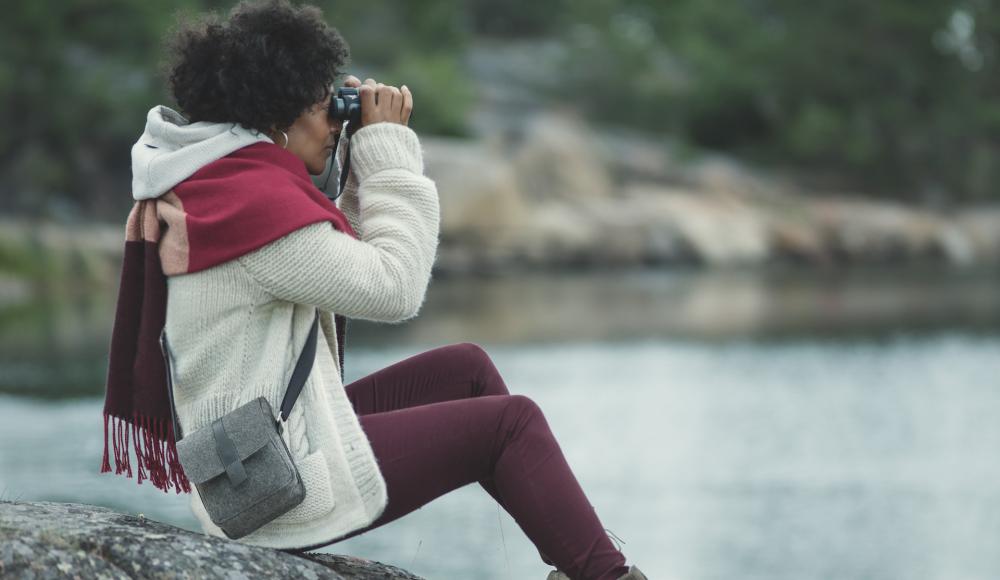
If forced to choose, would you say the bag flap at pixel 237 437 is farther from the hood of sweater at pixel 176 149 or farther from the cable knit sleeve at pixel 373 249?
the hood of sweater at pixel 176 149

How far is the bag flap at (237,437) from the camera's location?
2.48 metres

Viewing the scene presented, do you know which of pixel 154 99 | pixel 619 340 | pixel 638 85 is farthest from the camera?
pixel 638 85

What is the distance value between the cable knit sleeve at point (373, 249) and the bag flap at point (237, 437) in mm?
199

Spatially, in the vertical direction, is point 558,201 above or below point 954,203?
below

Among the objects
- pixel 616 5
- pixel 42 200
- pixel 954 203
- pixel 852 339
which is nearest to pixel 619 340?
pixel 852 339

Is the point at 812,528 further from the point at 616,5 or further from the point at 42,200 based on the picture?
the point at 616,5

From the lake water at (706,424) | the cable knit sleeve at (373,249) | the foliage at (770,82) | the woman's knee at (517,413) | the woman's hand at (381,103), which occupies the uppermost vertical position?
the foliage at (770,82)

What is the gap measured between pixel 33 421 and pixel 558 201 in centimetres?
2054

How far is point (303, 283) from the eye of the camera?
247 cm

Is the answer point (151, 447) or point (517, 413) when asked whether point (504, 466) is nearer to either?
point (517, 413)

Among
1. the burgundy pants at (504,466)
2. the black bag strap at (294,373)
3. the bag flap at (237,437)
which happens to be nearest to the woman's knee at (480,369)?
the burgundy pants at (504,466)

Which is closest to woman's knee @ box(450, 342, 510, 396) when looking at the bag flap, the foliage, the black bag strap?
the black bag strap

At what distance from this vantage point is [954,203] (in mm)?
37125

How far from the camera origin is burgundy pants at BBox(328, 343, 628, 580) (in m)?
2.63
